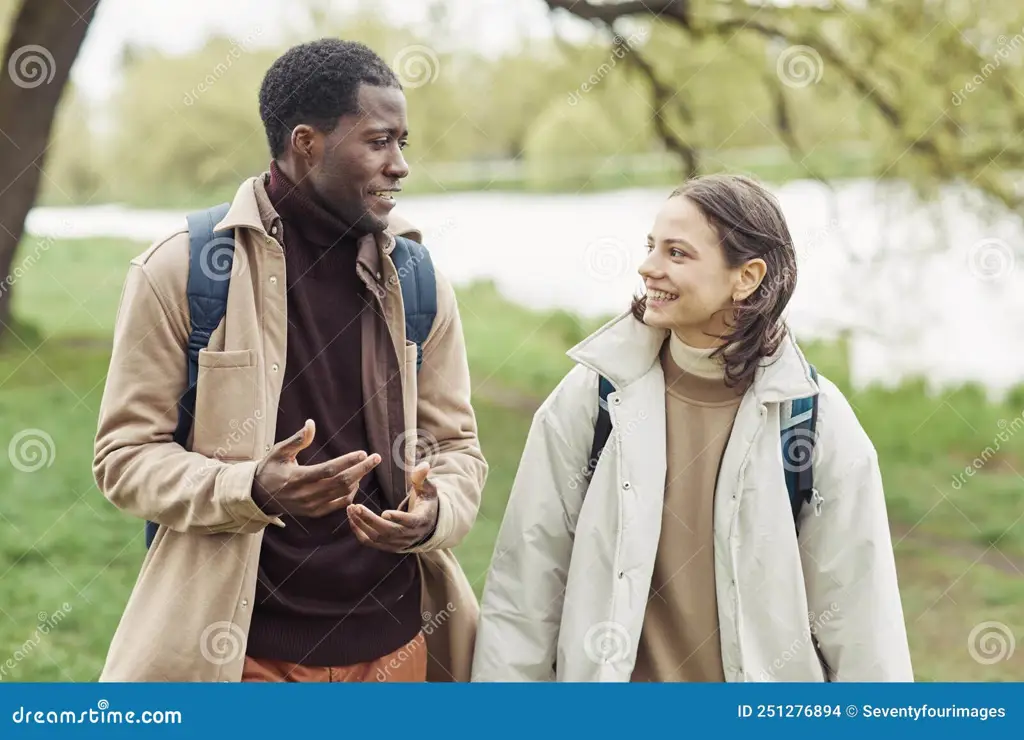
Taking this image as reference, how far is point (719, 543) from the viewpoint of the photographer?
2.41 metres

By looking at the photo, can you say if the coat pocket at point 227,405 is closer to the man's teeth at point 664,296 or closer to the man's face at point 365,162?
the man's face at point 365,162

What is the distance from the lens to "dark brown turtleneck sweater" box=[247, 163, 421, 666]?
2.35 m

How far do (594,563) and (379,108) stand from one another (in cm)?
101

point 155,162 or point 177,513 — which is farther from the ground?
point 155,162

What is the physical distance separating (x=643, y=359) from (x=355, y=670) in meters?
0.87

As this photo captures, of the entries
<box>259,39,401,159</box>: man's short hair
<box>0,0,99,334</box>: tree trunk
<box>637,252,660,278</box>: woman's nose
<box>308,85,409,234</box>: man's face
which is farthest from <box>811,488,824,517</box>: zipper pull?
<box>0,0,99,334</box>: tree trunk

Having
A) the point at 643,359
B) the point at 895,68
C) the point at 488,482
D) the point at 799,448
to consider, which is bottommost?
the point at 799,448

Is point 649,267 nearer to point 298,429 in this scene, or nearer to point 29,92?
point 298,429

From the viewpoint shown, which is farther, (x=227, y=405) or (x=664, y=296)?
(x=664, y=296)

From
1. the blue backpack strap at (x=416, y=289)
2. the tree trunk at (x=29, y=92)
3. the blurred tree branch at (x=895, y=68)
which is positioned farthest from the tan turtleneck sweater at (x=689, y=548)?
the tree trunk at (x=29, y=92)

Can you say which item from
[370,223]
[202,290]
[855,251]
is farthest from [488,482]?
[202,290]

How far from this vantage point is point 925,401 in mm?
8906
